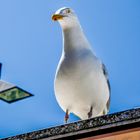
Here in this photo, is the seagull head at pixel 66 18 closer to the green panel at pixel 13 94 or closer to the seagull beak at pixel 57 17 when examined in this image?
the seagull beak at pixel 57 17

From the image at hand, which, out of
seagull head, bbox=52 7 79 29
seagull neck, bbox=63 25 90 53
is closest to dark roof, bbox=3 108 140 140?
seagull neck, bbox=63 25 90 53

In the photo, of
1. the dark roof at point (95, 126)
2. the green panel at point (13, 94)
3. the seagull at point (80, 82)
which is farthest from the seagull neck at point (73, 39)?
the dark roof at point (95, 126)

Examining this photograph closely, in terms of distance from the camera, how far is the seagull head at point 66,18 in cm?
170

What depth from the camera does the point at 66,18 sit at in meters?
1.72

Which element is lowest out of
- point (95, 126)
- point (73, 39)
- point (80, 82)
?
point (95, 126)

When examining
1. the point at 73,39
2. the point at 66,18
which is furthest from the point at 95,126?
the point at 66,18

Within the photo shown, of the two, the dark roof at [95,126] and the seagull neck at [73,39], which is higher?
the seagull neck at [73,39]

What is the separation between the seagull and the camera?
1531mm

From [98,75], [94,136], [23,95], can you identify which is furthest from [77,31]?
[94,136]

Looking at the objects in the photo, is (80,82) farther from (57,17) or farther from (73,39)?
(57,17)

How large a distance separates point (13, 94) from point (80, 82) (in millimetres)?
339

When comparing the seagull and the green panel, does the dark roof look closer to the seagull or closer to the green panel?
the seagull

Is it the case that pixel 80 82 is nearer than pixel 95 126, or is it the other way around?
pixel 95 126

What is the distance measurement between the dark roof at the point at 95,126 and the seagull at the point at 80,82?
0.32m
